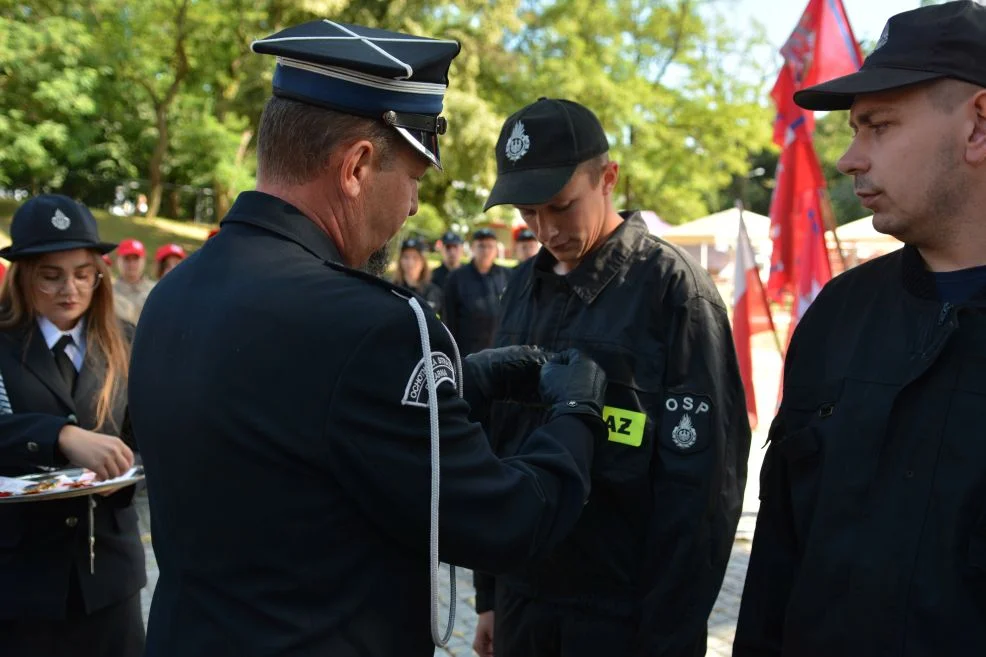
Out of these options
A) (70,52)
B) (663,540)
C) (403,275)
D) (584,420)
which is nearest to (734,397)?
(663,540)

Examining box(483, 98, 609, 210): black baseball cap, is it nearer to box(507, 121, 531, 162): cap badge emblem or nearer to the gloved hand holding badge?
box(507, 121, 531, 162): cap badge emblem

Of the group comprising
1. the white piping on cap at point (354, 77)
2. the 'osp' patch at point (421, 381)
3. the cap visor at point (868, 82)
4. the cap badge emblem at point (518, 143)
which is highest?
the cap badge emblem at point (518, 143)

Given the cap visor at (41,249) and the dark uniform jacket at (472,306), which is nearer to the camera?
the cap visor at (41,249)

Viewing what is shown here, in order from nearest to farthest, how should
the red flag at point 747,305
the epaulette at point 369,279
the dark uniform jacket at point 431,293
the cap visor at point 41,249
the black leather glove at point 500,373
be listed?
the epaulette at point 369,279 → the black leather glove at point 500,373 → the cap visor at point 41,249 → the red flag at point 747,305 → the dark uniform jacket at point 431,293

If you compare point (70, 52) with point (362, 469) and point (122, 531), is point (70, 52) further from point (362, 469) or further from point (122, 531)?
point (362, 469)

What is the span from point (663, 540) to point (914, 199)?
3.42 ft

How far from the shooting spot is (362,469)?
136 centimetres

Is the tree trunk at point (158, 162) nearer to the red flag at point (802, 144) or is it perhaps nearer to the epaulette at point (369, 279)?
the red flag at point (802, 144)

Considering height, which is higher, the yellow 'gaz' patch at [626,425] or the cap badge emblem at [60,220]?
the cap badge emblem at [60,220]

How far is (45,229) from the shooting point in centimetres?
290

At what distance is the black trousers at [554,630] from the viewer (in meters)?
2.29

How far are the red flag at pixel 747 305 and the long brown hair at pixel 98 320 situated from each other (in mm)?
4393

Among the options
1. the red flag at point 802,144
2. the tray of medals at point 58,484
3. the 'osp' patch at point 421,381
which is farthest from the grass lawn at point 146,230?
the 'osp' patch at point 421,381

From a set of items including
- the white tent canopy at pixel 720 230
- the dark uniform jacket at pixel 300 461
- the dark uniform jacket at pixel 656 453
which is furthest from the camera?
the white tent canopy at pixel 720 230
